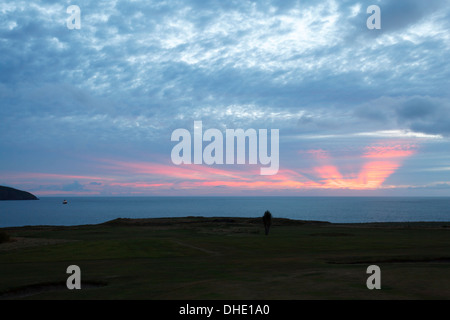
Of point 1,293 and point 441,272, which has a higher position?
point 441,272

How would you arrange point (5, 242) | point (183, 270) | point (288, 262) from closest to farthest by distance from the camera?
1. point (183, 270)
2. point (288, 262)
3. point (5, 242)

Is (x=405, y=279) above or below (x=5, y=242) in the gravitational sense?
above

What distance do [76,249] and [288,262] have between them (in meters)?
23.3

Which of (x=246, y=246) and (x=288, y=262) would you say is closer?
(x=288, y=262)

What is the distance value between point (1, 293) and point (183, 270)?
1071 cm

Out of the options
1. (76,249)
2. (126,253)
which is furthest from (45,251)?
(126,253)

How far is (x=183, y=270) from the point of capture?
83.2ft

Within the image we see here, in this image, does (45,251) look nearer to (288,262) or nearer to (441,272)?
(288,262)

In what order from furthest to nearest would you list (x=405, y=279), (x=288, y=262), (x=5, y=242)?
1. (x=5, y=242)
2. (x=288, y=262)
3. (x=405, y=279)
